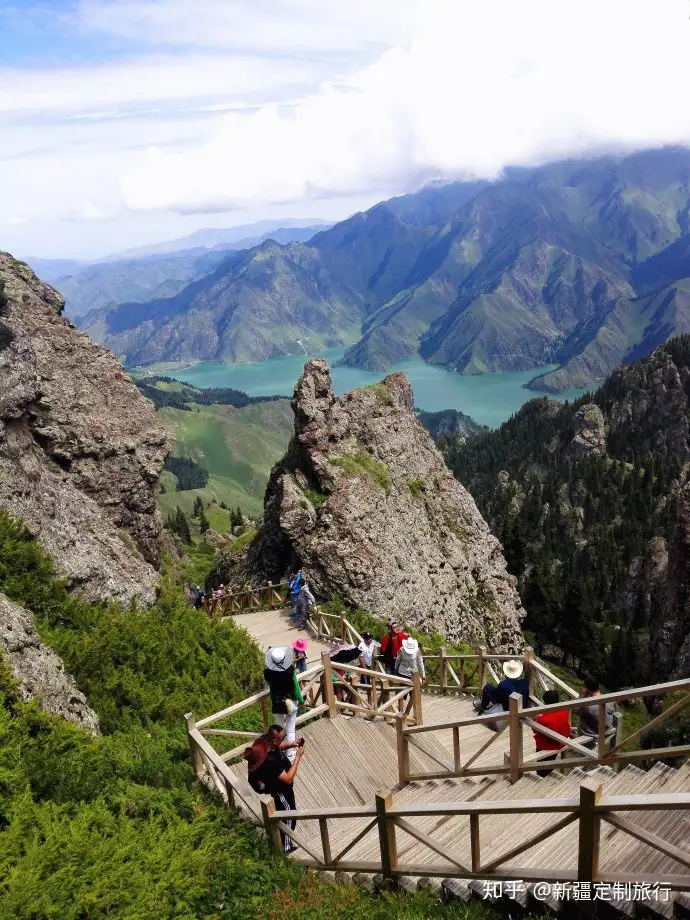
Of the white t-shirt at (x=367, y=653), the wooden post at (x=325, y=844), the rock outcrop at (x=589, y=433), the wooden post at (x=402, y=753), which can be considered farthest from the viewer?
the rock outcrop at (x=589, y=433)

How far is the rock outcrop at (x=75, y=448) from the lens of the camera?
20.2m

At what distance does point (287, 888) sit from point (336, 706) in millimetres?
5592

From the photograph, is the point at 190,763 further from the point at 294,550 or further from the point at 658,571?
the point at 658,571

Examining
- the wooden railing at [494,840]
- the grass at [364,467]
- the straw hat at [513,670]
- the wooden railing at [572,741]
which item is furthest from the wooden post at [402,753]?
the grass at [364,467]

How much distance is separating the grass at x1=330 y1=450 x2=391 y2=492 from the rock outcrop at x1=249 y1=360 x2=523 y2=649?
0.08 m

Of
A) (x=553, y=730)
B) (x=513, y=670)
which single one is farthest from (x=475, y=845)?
(x=513, y=670)

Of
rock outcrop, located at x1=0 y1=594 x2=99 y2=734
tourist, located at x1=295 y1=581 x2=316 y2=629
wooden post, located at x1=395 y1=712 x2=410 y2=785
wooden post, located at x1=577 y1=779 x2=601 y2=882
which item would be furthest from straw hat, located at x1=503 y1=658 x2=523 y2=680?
tourist, located at x1=295 y1=581 x2=316 y2=629

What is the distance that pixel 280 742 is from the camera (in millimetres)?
9758

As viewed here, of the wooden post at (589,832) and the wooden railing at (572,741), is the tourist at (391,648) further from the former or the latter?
the wooden post at (589,832)

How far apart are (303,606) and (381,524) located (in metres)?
8.18

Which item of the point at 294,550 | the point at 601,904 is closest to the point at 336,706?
the point at 601,904

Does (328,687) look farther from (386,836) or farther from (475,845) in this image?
(475,845)

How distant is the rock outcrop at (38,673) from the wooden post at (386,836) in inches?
261

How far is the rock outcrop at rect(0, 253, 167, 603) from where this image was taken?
2019cm
